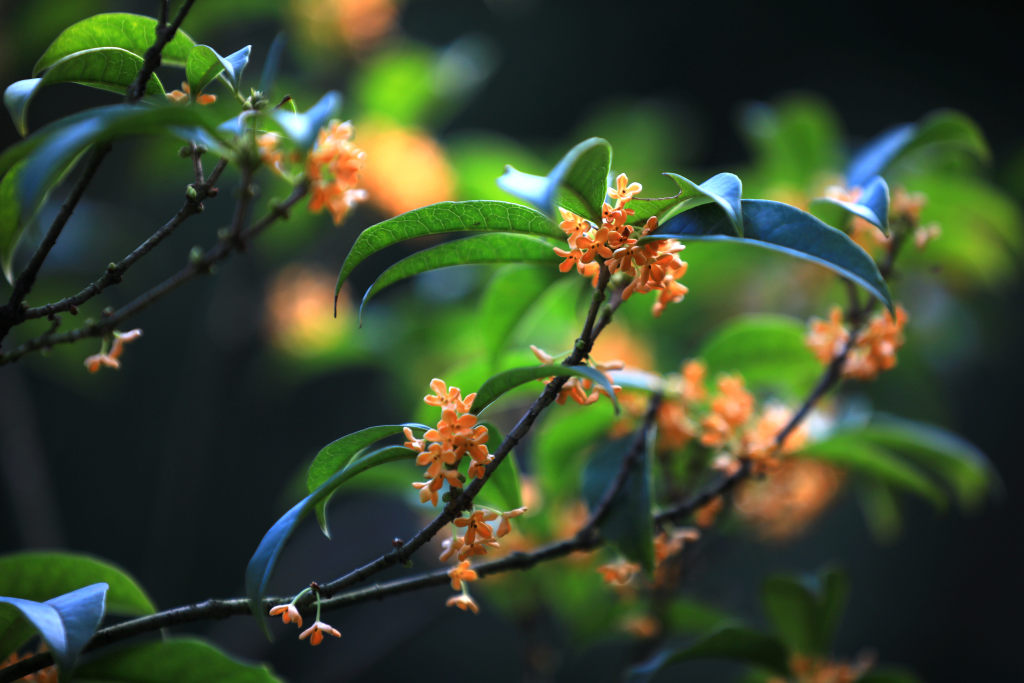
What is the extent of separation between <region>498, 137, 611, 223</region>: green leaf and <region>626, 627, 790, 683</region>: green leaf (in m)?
0.42

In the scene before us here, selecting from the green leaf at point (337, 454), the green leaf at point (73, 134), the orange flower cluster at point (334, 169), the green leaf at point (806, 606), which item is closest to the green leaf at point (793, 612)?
the green leaf at point (806, 606)

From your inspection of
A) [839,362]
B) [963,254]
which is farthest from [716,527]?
[963,254]

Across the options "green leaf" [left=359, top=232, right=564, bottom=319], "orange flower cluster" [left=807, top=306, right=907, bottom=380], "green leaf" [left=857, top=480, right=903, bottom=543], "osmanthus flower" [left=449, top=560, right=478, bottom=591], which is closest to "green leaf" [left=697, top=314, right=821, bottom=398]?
"orange flower cluster" [left=807, top=306, right=907, bottom=380]

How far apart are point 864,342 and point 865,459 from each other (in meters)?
0.20

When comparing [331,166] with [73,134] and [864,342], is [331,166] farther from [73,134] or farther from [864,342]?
[864,342]

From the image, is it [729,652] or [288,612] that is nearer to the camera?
[288,612]

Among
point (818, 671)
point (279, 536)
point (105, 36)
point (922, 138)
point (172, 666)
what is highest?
point (105, 36)

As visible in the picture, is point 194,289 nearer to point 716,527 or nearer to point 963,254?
point 716,527

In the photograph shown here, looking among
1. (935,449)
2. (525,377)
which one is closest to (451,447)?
(525,377)

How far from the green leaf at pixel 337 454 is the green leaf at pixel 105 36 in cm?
31

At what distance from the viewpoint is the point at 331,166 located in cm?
50

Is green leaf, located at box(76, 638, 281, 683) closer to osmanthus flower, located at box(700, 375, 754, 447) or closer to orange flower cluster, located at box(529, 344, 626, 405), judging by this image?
orange flower cluster, located at box(529, 344, 626, 405)

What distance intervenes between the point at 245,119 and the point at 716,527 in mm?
707

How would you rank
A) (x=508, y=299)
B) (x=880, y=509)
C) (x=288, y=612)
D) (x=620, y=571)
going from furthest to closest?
(x=880, y=509) → (x=508, y=299) → (x=620, y=571) → (x=288, y=612)
